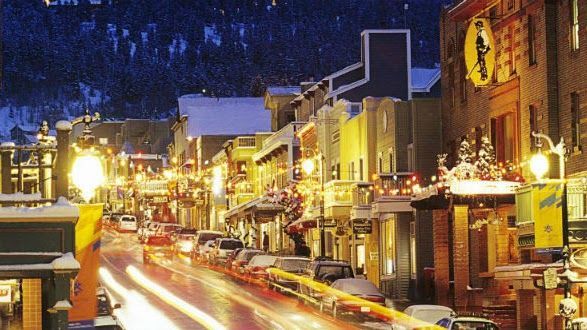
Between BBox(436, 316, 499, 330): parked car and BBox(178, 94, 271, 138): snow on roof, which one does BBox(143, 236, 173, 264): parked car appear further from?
BBox(436, 316, 499, 330): parked car

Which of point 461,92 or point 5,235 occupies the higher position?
point 461,92

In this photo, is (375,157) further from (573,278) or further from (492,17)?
(573,278)

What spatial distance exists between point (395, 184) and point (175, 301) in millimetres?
11110

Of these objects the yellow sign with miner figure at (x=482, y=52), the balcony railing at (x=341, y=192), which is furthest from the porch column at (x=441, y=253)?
the balcony railing at (x=341, y=192)

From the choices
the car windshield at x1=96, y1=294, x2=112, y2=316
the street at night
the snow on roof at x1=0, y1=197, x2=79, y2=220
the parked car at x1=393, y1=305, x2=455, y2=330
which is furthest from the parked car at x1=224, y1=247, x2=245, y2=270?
the snow on roof at x1=0, y1=197, x2=79, y2=220

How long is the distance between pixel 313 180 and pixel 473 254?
24.5 m

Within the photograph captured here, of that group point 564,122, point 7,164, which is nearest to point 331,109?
point 564,122

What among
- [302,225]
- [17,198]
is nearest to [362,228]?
[302,225]

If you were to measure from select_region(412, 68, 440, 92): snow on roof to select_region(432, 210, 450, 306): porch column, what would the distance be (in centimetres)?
2367

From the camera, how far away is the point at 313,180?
71750 mm

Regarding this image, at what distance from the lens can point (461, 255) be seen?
45.7 metres

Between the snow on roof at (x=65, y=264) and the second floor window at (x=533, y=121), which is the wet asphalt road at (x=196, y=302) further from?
the snow on roof at (x=65, y=264)

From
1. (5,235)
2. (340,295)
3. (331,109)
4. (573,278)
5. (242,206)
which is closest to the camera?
(5,235)

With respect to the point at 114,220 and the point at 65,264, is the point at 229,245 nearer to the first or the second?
the point at 65,264
